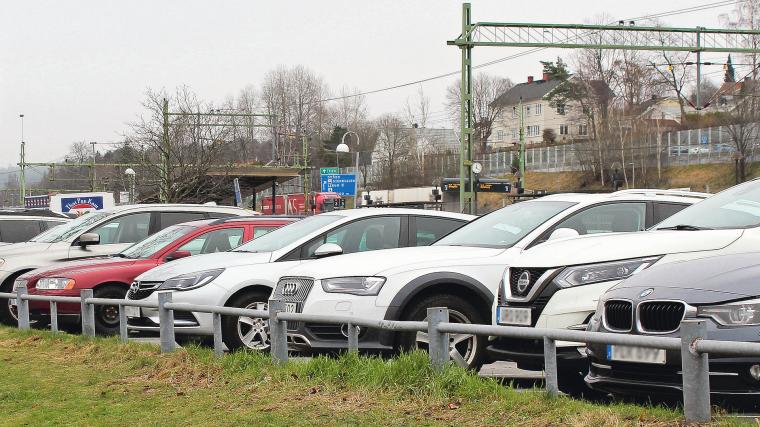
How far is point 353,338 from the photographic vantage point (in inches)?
313

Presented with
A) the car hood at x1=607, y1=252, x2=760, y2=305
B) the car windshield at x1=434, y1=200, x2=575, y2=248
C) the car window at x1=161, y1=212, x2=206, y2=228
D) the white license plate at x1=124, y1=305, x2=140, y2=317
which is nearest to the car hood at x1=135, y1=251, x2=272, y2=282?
the white license plate at x1=124, y1=305, x2=140, y2=317

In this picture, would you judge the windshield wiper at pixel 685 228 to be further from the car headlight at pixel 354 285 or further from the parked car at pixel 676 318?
the car headlight at pixel 354 285

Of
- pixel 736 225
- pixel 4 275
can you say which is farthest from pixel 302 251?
pixel 4 275

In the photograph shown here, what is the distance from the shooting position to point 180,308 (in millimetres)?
9930

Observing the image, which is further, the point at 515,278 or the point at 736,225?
the point at 515,278

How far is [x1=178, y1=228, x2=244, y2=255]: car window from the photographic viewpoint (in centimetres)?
1349

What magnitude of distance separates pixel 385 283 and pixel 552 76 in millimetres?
101498

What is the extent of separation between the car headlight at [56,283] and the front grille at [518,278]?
725 cm

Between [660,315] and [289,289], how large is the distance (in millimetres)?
4139

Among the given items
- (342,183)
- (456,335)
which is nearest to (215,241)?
(456,335)

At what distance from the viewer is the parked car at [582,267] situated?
7.12 m

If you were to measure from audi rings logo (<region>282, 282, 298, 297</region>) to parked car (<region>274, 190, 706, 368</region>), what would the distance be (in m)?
0.01

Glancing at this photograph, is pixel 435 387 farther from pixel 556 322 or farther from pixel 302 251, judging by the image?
pixel 302 251

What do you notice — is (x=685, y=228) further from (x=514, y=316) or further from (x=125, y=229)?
(x=125, y=229)
